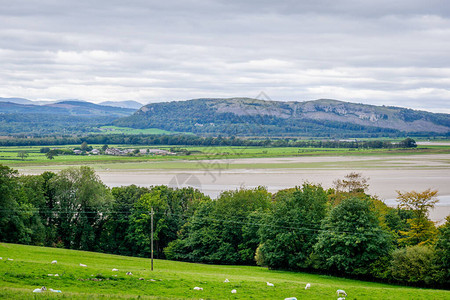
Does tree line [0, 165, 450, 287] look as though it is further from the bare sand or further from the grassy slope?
the bare sand

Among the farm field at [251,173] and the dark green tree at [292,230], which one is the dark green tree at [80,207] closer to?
the dark green tree at [292,230]

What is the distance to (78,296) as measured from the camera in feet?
46.3

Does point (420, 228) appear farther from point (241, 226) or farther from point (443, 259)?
point (241, 226)

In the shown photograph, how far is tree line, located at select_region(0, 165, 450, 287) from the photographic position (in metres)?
29.3

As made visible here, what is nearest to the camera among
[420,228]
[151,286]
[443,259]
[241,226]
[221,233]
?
[151,286]

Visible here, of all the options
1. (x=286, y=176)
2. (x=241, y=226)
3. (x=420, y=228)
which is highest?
(x=286, y=176)

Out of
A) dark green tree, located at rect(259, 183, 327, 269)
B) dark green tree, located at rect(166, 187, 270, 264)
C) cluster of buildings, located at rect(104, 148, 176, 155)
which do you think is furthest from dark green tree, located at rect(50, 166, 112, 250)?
cluster of buildings, located at rect(104, 148, 176, 155)

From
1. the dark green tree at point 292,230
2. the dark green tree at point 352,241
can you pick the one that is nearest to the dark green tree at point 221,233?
the dark green tree at point 292,230

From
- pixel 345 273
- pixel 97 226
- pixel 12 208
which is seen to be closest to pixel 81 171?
pixel 97 226

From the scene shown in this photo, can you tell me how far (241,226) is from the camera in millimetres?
39031

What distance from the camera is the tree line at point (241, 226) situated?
29.3 meters

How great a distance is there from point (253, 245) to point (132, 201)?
1360 centimetres

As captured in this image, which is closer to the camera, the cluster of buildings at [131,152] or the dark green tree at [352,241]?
the dark green tree at [352,241]

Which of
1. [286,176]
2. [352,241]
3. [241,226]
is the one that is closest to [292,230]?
[352,241]
